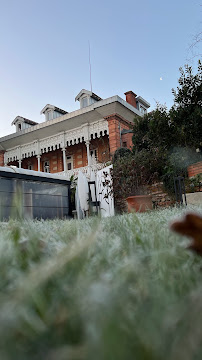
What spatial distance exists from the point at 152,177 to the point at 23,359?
25.4 ft

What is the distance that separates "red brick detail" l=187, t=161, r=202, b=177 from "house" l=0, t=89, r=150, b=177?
4338mm

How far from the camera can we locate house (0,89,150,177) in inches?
481

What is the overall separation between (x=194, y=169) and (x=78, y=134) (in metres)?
8.76

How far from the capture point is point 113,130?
39.8 feet

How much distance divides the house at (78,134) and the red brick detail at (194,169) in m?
4.34

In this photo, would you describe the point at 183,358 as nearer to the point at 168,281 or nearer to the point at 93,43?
the point at 168,281

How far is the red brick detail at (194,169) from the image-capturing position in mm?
6433

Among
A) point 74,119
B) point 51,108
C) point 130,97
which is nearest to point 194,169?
point 74,119

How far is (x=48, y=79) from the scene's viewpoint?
1370 centimetres

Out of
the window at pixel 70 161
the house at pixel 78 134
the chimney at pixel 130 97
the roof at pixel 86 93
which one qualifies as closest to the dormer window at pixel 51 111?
the house at pixel 78 134

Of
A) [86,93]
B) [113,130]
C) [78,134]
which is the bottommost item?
[113,130]

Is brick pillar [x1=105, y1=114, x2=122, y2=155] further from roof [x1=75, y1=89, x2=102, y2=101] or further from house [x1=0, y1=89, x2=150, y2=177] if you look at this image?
roof [x1=75, y1=89, x2=102, y2=101]

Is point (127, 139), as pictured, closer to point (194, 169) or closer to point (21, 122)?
point (194, 169)

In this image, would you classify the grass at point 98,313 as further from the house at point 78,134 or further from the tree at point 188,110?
the house at point 78,134
